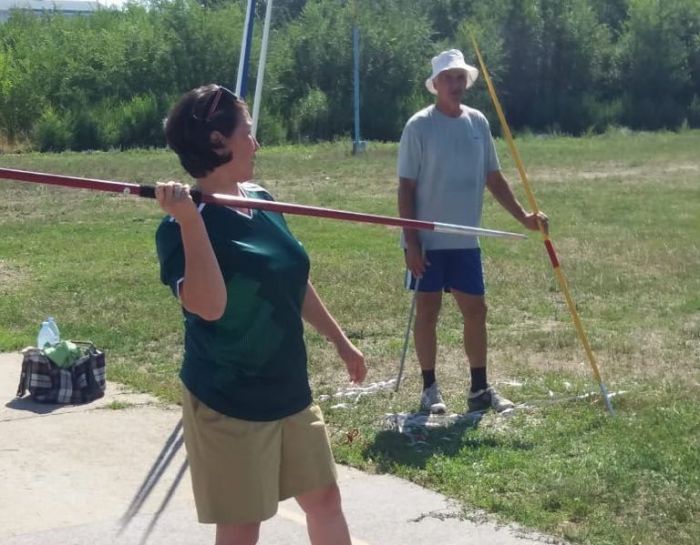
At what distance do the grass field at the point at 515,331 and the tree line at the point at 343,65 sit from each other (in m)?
14.0

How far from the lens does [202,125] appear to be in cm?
363

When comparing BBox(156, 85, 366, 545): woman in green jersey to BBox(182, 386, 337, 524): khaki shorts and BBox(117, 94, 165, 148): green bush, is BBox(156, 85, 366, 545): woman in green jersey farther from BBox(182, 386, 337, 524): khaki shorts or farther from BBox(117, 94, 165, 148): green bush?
BBox(117, 94, 165, 148): green bush

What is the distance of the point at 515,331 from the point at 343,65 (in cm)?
3168

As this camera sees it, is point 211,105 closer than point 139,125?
Yes

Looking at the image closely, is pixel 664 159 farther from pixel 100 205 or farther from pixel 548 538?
pixel 548 538

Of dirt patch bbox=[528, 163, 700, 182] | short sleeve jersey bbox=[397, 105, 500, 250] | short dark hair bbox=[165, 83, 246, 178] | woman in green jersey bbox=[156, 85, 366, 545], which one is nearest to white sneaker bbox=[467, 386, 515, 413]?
short sleeve jersey bbox=[397, 105, 500, 250]

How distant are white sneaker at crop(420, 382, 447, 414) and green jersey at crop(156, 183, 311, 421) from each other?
125 inches

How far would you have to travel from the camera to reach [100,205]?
18125 mm

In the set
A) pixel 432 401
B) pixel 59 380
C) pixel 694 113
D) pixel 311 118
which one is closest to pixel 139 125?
pixel 311 118

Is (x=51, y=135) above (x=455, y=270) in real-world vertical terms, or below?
below

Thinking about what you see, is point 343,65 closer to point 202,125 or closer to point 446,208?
point 446,208

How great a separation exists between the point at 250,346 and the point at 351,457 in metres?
2.52

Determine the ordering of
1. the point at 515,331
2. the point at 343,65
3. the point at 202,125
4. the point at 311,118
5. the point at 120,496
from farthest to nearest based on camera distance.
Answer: the point at 343,65 < the point at 311,118 < the point at 515,331 < the point at 120,496 < the point at 202,125

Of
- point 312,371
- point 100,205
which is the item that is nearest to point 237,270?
point 312,371
